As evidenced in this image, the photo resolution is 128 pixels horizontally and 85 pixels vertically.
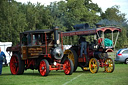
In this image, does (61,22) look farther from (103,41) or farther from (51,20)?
(103,41)

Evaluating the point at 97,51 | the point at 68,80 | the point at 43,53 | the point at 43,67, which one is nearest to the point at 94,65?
the point at 97,51

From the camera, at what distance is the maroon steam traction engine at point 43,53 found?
54.9ft

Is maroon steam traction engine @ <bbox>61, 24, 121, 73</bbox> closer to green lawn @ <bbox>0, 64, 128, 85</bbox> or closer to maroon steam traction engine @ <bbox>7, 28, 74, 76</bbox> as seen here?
maroon steam traction engine @ <bbox>7, 28, 74, 76</bbox>

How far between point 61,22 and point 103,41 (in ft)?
126

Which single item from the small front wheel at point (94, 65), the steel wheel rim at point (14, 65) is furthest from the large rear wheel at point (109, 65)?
the steel wheel rim at point (14, 65)

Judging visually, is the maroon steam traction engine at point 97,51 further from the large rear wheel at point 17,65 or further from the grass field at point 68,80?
the large rear wheel at point 17,65

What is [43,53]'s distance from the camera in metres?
16.9

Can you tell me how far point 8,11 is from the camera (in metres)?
43.5

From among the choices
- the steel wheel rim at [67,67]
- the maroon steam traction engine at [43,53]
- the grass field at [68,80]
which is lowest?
the grass field at [68,80]

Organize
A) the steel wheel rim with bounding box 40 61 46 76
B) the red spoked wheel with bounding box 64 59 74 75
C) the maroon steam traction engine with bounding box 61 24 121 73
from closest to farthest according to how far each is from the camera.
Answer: the steel wheel rim with bounding box 40 61 46 76, the red spoked wheel with bounding box 64 59 74 75, the maroon steam traction engine with bounding box 61 24 121 73

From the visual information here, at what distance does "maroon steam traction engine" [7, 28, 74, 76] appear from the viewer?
16734 mm

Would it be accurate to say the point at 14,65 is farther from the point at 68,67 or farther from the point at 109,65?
the point at 109,65

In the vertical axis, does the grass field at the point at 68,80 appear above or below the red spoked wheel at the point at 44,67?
below

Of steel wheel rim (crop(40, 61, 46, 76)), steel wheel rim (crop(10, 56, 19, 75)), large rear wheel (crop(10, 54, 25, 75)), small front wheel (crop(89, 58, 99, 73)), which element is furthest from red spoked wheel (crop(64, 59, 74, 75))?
steel wheel rim (crop(10, 56, 19, 75))
